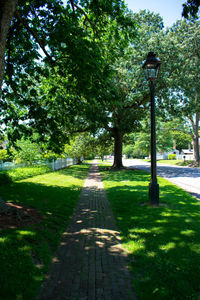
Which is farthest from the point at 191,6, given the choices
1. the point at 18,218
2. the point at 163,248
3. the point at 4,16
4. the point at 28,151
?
the point at 28,151

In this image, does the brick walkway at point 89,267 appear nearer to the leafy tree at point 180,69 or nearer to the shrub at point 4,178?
the shrub at point 4,178

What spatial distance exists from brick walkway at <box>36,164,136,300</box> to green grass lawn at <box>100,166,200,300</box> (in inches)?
8.6

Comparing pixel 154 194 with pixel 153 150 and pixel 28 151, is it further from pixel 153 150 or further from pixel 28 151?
pixel 28 151

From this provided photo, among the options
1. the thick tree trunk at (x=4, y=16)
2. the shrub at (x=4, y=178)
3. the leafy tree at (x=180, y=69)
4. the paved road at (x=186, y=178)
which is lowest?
the paved road at (x=186, y=178)

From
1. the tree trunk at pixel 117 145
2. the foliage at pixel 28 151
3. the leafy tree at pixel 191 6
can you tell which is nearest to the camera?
the leafy tree at pixel 191 6

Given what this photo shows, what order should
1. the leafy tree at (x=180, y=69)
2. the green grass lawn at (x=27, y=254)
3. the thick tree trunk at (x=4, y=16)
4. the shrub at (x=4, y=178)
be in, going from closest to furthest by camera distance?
the green grass lawn at (x=27, y=254), the thick tree trunk at (x=4, y=16), the shrub at (x=4, y=178), the leafy tree at (x=180, y=69)

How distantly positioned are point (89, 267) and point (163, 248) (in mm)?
1557

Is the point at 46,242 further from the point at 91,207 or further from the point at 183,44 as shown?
the point at 183,44

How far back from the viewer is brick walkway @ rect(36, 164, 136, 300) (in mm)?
2842

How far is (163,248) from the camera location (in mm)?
4086

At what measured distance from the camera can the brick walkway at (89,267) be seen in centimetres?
284

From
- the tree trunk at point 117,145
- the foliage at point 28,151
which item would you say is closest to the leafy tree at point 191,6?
the foliage at point 28,151

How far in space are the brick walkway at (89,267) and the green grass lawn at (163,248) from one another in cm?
22

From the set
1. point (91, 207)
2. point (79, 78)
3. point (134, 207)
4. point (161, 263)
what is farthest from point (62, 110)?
point (161, 263)
